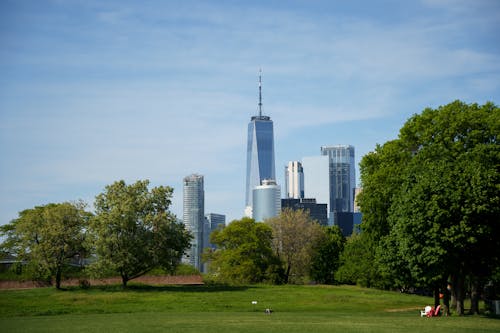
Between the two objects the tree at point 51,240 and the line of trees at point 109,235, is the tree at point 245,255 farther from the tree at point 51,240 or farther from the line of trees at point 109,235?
the tree at point 51,240

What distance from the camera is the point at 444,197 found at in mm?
41656

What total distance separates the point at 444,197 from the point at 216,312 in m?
19.5

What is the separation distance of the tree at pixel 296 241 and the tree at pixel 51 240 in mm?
36699

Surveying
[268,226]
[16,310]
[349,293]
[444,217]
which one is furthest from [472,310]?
[268,226]

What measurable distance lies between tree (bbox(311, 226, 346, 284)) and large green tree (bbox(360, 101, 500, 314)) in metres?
45.5

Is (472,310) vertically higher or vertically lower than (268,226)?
lower

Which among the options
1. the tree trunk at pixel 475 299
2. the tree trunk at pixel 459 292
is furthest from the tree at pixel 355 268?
the tree trunk at pixel 459 292

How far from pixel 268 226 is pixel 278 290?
26487 mm

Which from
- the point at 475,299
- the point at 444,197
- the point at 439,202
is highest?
the point at 444,197

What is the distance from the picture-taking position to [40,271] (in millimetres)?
67625

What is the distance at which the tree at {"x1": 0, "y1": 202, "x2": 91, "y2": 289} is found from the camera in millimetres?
66625

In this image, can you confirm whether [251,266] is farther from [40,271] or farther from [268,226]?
[40,271]

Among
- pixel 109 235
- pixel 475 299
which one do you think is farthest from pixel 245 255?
pixel 475 299

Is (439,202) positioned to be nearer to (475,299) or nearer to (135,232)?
(475,299)
